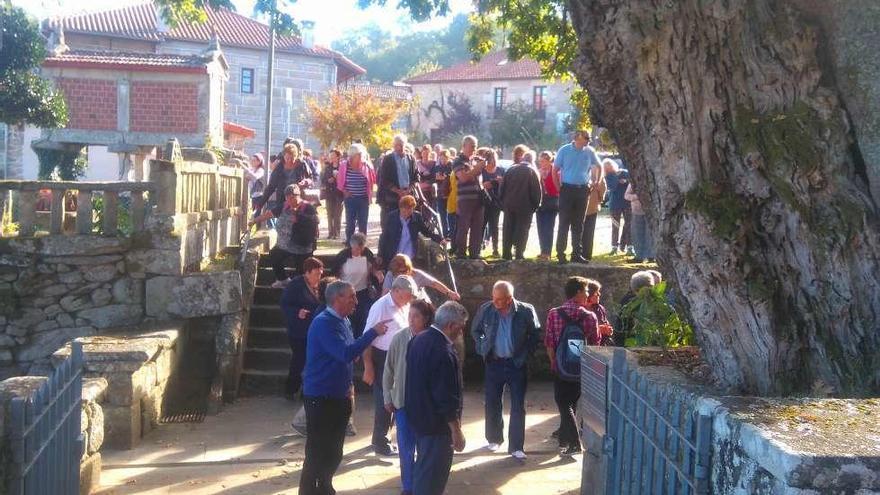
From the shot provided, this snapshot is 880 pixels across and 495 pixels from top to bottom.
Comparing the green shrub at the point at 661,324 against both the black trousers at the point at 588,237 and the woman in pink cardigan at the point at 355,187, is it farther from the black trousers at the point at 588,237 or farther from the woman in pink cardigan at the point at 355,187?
the woman in pink cardigan at the point at 355,187

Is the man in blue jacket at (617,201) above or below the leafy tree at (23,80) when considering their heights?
below

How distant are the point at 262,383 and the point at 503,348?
3756mm

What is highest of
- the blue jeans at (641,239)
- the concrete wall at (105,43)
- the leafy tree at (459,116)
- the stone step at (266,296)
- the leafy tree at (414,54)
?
the leafy tree at (414,54)

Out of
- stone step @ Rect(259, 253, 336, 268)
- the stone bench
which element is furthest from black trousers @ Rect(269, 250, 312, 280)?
the stone bench

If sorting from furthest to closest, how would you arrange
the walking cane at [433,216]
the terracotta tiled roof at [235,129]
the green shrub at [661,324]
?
the terracotta tiled roof at [235,129] → the walking cane at [433,216] → the green shrub at [661,324]

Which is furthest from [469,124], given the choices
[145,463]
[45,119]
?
[145,463]

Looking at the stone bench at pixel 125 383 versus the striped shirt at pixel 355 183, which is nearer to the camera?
the stone bench at pixel 125 383

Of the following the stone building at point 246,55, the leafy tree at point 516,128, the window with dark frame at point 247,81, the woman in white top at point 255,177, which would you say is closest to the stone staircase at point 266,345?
the woman in white top at point 255,177

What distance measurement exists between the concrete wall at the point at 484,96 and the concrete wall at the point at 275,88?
572 cm

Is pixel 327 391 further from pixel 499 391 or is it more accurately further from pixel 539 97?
pixel 539 97

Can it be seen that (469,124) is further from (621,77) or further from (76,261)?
(621,77)

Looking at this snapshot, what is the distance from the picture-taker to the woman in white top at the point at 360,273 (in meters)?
11.1

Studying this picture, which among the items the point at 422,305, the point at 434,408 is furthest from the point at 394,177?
the point at 434,408

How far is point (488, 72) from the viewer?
5006cm
